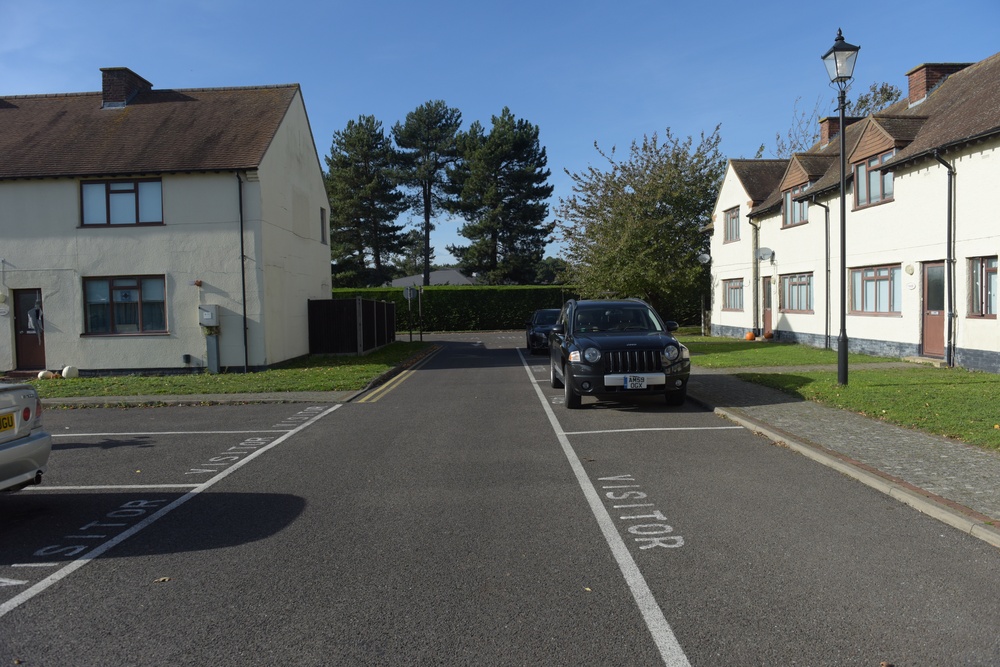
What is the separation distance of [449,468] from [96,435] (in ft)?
19.5

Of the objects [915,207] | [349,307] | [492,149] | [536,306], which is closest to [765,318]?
[915,207]

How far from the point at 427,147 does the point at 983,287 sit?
49.3m

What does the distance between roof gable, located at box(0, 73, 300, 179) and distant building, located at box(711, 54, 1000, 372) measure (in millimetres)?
15603

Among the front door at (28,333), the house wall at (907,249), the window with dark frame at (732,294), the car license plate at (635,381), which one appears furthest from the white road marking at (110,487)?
the window with dark frame at (732,294)

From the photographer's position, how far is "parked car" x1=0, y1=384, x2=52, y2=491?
5688mm

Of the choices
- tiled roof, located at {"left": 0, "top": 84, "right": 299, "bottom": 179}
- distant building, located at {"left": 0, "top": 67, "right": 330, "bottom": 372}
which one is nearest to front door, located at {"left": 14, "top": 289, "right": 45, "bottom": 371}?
distant building, located at {"left": 0, "top": 67, "right": 330, "bottom": 372}

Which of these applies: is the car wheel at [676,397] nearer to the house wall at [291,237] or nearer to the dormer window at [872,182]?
the dormer window at [872,182]

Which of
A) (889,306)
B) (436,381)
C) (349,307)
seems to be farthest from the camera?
(349,307)

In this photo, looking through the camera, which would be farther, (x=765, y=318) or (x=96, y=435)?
(x=765, y=318)

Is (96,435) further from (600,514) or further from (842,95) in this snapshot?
(842,95)

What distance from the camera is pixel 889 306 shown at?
19.1 m

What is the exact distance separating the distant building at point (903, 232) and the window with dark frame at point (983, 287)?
24 mm

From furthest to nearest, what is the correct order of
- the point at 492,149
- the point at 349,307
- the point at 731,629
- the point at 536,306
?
1. the point at 492,149
2. the point at 536,306
3. the point at 349,307
4. the point at 731,629

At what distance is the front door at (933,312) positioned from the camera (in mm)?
16750
